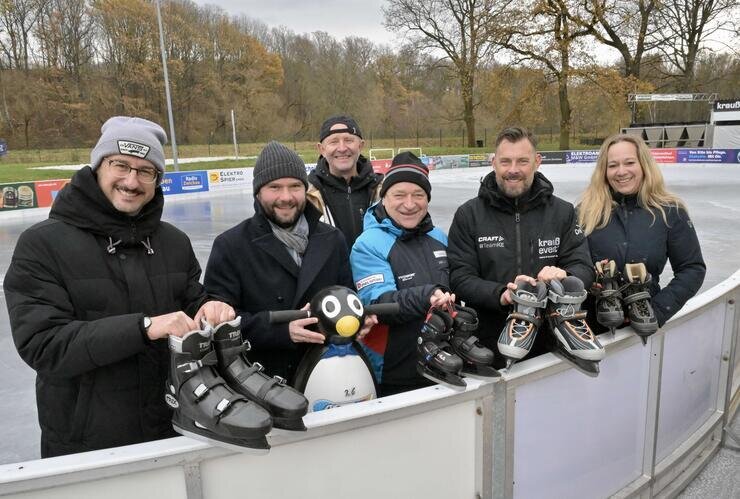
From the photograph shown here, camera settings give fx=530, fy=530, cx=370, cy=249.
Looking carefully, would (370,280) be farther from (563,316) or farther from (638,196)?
(638,196)

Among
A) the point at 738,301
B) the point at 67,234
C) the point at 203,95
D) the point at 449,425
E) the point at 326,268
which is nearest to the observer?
the point at 67,234

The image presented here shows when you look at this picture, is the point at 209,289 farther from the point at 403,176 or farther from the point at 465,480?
the point at 465,480

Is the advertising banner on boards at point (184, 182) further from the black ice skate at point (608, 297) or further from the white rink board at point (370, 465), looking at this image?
the white rink board at point (370, 465)

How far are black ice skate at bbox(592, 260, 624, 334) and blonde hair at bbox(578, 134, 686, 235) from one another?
36cm

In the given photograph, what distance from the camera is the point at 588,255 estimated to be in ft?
7.39

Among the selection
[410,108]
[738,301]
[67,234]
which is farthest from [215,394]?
[410,108]

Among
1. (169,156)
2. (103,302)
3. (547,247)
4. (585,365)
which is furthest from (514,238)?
(169,156)

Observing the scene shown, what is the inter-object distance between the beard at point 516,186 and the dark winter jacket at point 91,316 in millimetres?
1349

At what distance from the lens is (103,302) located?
5.08ft

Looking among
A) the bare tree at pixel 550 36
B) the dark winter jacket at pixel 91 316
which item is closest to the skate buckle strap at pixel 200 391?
the dark winter jacket at pixel 91 316

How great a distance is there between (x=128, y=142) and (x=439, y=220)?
924 cm

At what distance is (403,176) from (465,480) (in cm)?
117

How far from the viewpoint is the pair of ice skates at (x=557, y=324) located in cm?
171

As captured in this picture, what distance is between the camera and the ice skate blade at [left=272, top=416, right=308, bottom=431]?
1.28 metres
